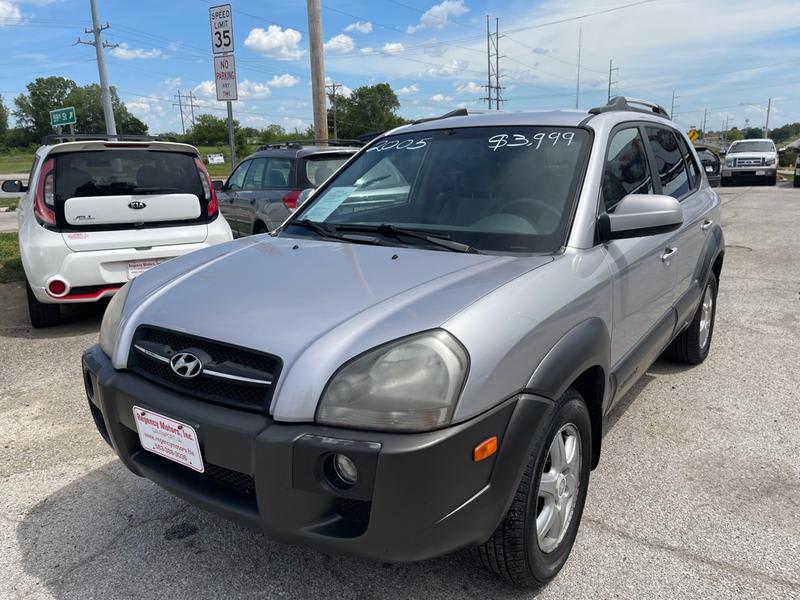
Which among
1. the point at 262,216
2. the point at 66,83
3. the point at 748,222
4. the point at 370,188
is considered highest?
the point at 66,83

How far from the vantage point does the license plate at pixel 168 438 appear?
1.94 metres

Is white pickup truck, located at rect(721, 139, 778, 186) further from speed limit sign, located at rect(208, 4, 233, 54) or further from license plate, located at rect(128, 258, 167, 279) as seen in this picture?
license plate, located at rect(128, 258, 167, 279)

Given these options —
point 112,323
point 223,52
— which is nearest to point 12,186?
point 223,52

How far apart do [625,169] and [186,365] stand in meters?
2.26

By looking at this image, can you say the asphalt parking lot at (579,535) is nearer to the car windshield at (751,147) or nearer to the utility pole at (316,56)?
the utility pole at (316,56)

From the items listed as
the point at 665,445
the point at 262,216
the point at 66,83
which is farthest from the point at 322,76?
the point at 66,83

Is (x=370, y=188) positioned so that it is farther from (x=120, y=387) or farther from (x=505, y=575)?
(x=505, y=575)

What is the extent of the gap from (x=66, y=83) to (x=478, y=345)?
11222 cm

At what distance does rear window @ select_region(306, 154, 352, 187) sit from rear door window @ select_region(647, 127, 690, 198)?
4.29m

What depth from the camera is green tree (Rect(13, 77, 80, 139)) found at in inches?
3509

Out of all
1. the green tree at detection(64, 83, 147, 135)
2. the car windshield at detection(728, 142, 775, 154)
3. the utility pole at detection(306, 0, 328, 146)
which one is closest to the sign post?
the utility pole at detection(306, 0, 328, 146)

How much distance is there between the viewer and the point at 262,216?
7727 millimetres

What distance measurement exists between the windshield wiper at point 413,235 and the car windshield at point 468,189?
12 millimetres

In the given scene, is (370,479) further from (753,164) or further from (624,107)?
(753,164)
